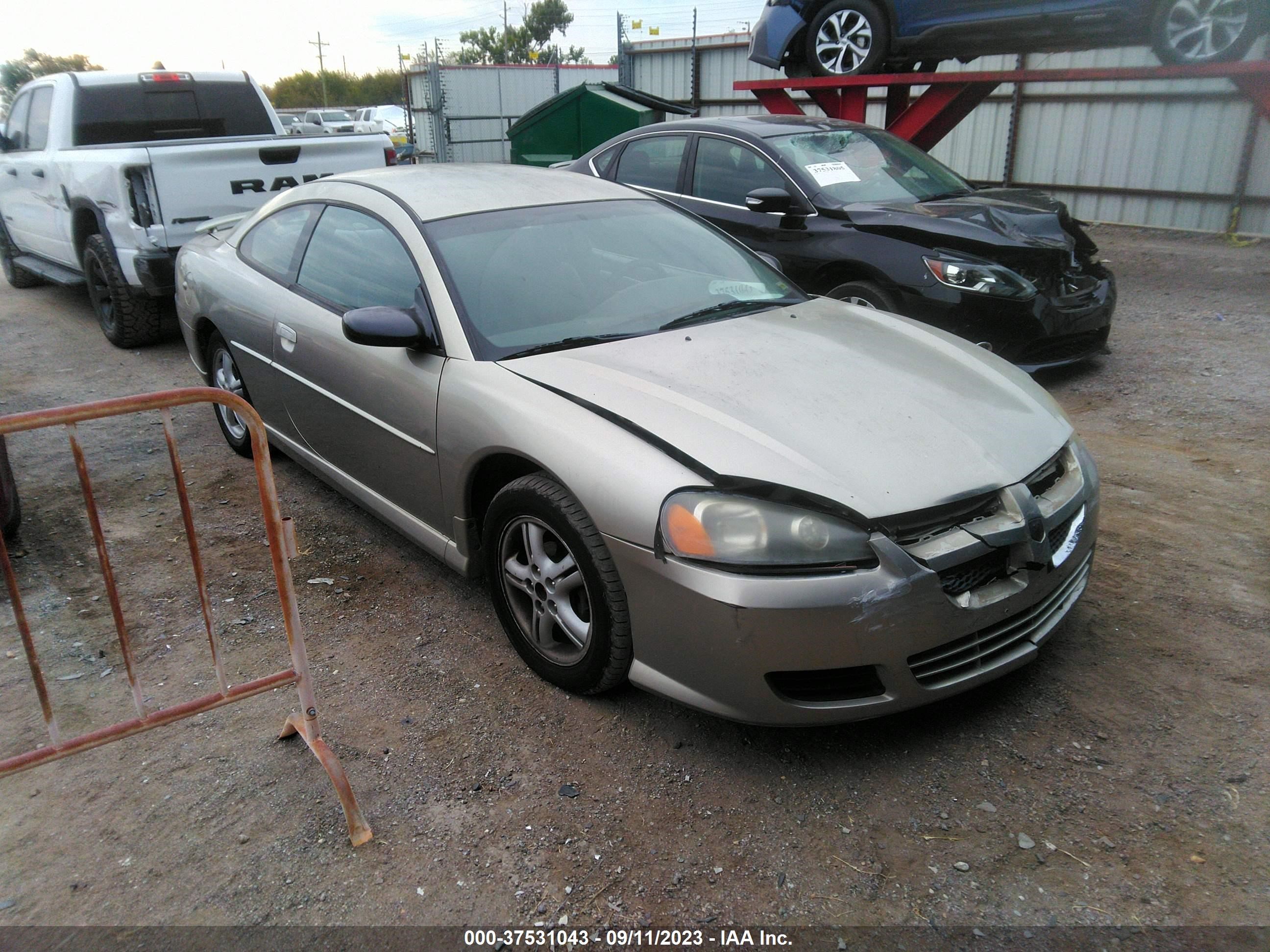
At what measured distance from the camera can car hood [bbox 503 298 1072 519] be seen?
247 centimetres

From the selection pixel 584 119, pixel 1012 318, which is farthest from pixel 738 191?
pixel 584 119

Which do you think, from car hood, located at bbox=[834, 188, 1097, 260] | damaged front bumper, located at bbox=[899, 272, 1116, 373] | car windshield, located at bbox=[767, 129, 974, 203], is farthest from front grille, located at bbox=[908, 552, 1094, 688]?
car windshield, located at bbox=[767, 129, 974, 203]

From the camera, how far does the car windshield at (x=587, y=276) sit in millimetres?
3219

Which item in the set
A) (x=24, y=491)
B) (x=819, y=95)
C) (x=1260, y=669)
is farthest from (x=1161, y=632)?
(x=819, y=95)

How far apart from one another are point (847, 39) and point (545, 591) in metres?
8.87

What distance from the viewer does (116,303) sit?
22.6ft

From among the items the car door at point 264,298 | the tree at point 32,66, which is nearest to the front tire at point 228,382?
the car door at point 264,298

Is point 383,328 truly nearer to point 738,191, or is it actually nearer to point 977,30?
point 738,191

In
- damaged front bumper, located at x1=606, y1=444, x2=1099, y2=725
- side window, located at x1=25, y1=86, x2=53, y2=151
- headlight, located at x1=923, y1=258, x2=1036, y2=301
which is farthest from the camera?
side window, located at x1=25, y1=86, x2=53, y2=151

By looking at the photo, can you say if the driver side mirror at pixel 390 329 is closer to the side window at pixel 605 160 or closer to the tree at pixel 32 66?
the side window at pixel 605 160

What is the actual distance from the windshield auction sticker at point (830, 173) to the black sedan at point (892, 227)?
1 cm

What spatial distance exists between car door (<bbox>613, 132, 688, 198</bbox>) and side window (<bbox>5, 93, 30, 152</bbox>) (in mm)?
5422

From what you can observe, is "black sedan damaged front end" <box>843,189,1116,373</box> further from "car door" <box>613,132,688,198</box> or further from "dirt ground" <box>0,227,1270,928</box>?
"dirt ground" <box>0,227,1270,928</box>

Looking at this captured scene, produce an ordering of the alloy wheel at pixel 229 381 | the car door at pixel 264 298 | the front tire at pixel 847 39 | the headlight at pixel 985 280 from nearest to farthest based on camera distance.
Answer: the car door at pixel 264 298, the alloy wheel at pixel 229 381, the headlight at pixel 985 280, the front tire at pixel 847 39
